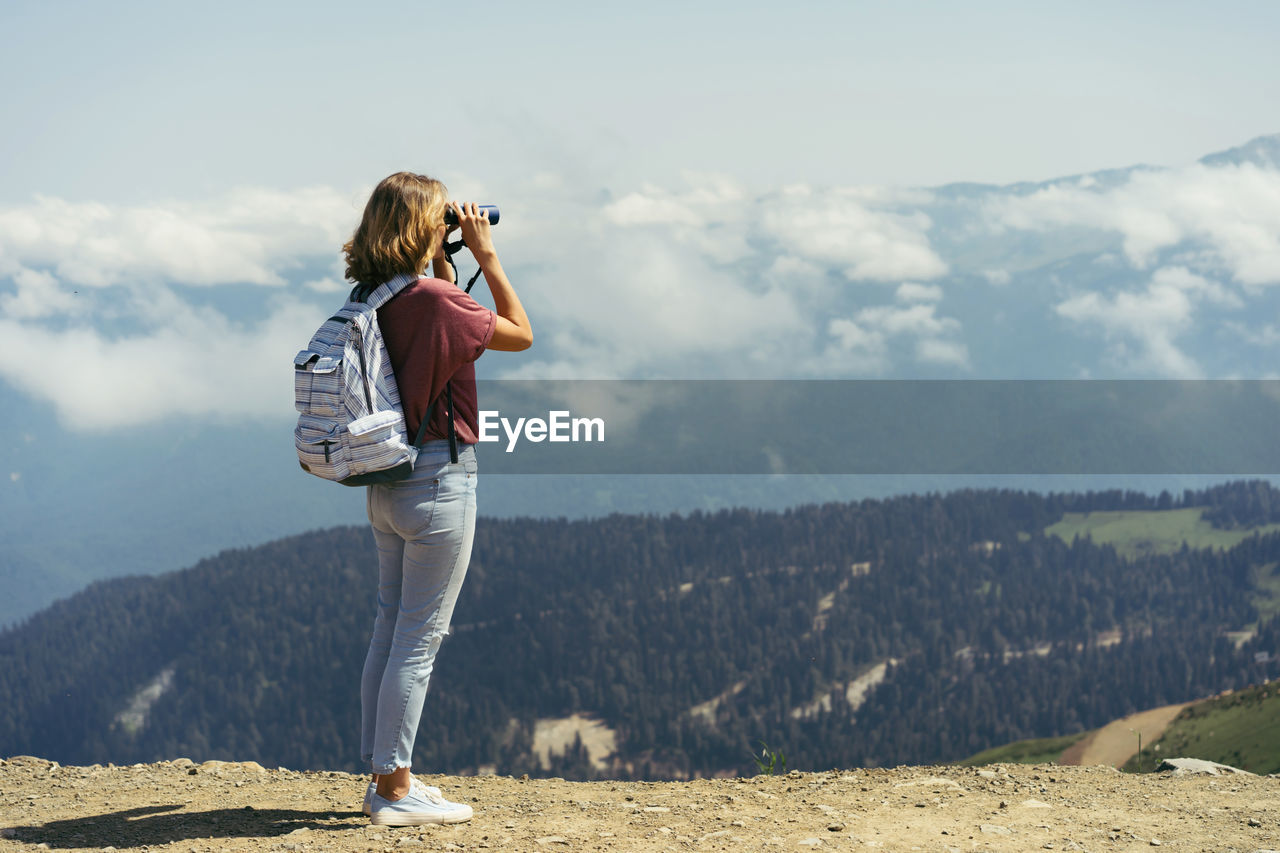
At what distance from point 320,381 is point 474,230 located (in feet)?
4.09

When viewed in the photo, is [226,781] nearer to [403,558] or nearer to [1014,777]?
[403,558]

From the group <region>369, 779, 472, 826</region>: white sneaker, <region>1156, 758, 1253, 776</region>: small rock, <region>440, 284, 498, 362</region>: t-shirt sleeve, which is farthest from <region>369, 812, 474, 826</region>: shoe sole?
<region>1156, 758, 1253, 776</region>: small rock

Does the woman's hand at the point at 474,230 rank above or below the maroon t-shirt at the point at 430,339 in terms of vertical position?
above

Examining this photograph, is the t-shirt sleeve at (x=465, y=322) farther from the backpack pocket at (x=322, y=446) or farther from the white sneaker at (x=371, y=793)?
the white sneaker at (x=371, y=793)

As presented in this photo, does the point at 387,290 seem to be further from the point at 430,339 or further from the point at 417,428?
the point at 417,428

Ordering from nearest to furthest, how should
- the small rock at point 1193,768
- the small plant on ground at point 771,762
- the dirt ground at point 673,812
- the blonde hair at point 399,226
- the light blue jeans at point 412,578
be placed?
the blonde hair at point 399,226 < the light blue jeans at point 412,578 < the dirt ground at point 673,812 < the small rock at point 1193,768 < the small plant on ground at point 771,762

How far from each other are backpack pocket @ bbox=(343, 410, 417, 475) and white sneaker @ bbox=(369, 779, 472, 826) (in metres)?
2.21

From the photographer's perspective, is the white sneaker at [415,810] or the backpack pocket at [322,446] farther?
the white sneaker at [415,810]

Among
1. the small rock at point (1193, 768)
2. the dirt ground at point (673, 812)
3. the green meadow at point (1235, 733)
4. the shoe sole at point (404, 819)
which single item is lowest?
the green meadow at point (1235, 733)

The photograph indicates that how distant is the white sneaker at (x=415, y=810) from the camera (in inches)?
235

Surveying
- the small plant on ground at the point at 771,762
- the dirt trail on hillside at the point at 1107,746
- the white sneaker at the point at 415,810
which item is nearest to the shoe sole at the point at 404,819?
the white sneaker at the point at 415,810

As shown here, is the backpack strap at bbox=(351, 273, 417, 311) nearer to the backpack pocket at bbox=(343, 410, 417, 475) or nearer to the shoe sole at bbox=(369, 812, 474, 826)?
the backpack pocket at bbox=(343, 410, 417, 475)

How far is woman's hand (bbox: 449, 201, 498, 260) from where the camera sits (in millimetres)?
5652

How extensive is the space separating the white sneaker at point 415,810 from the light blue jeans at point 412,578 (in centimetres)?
29
